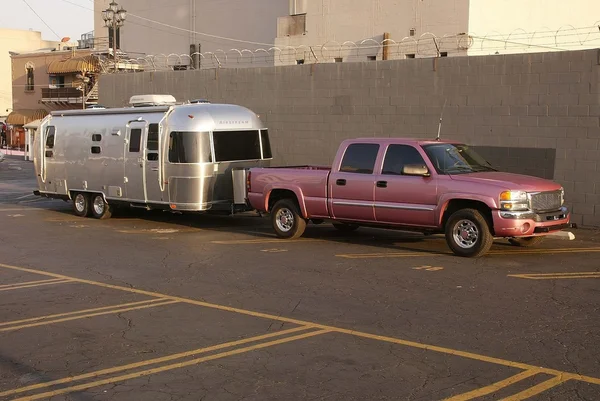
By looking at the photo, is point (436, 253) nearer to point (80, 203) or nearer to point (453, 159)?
point (453, 159)

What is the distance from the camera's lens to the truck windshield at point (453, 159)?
13.0 meters

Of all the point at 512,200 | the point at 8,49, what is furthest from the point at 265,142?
the point at 8,49

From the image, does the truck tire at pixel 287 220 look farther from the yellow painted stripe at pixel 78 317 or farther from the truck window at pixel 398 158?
the yellow painted stripe at pixel 78 317

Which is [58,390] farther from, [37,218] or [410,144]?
[37,218]

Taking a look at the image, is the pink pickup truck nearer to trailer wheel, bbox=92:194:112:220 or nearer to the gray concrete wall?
the gray concrete wall

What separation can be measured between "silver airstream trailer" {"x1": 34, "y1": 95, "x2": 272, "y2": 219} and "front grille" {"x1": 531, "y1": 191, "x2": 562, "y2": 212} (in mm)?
6718

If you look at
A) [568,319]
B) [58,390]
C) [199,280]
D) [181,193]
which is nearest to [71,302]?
[199,280]

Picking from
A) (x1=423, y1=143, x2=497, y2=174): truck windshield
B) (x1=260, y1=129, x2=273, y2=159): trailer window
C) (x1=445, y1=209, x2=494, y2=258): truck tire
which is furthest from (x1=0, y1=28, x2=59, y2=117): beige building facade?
(x1=445, y1=209, x2=494, y2=258): truck tire

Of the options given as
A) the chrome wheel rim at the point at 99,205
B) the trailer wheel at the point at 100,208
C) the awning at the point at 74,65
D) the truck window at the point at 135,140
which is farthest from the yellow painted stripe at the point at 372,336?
the awning at the point at 74,65

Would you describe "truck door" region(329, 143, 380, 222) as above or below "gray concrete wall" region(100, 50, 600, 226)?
below

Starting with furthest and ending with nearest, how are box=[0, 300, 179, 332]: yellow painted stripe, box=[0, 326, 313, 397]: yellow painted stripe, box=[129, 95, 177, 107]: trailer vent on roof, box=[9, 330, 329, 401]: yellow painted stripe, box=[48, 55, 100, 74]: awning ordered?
box=[48, 55, 100, 74]: awning → box=[129, 95, 177, 107]: trailer vent on roof → box=[0, 300, 179, 332]: yellow painted stripe → box=[0, 326, 313, 397]: yellow painted stripe → box=[9, 330, 329, 401]: yellow painted stripe

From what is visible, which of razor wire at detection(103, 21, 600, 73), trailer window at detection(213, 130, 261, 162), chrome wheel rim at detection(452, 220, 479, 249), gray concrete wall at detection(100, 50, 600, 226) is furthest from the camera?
razor wire at detection(103, 21, 600, 73)

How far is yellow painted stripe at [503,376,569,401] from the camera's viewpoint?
5988 millimetres

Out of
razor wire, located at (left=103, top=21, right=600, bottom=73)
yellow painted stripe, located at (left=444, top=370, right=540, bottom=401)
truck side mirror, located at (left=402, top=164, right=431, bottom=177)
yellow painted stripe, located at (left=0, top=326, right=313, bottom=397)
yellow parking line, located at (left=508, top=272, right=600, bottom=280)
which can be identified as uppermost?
razor wire, located at (left=103, top=21, right=600, bottom=73)
